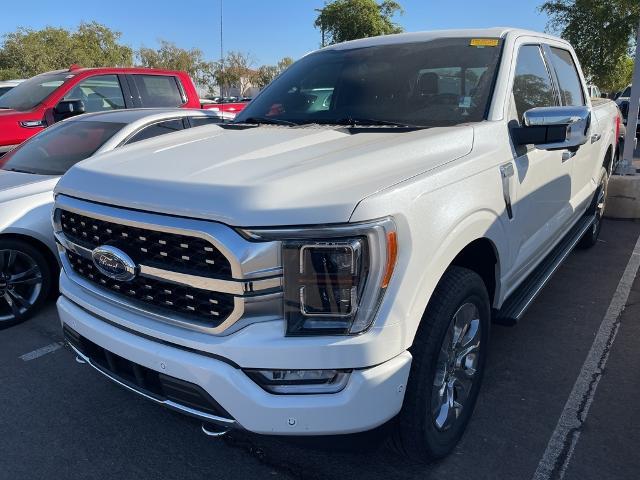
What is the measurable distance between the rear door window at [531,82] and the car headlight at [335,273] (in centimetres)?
168

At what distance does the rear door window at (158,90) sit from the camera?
25.9 ft

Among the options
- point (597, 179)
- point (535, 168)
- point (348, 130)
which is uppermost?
point (348, 130)

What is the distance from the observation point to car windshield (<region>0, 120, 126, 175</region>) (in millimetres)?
4645

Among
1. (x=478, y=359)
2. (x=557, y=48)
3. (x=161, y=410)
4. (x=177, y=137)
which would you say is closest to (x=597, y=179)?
(x=557, y=48)

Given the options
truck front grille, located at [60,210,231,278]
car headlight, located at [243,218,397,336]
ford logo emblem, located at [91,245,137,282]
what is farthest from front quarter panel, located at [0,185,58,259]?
car headlight, located at [243,218,397,336]

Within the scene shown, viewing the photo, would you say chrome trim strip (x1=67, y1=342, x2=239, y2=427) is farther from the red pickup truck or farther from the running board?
the red pickup truck

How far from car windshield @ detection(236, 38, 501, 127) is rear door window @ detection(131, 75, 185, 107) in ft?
15.5

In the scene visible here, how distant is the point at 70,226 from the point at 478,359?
6.59ft

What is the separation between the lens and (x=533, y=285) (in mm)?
3359

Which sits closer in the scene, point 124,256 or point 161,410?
point 124,256

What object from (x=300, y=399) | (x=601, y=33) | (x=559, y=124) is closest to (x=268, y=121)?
(x=559, y=124)

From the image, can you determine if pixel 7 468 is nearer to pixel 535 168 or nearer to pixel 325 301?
pixel 325 301

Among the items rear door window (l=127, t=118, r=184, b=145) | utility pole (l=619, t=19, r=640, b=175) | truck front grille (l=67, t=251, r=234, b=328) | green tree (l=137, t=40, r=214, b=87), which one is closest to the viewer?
truck front grille (l=67, t=251, r=234, b=328)

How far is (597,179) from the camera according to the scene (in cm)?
510
